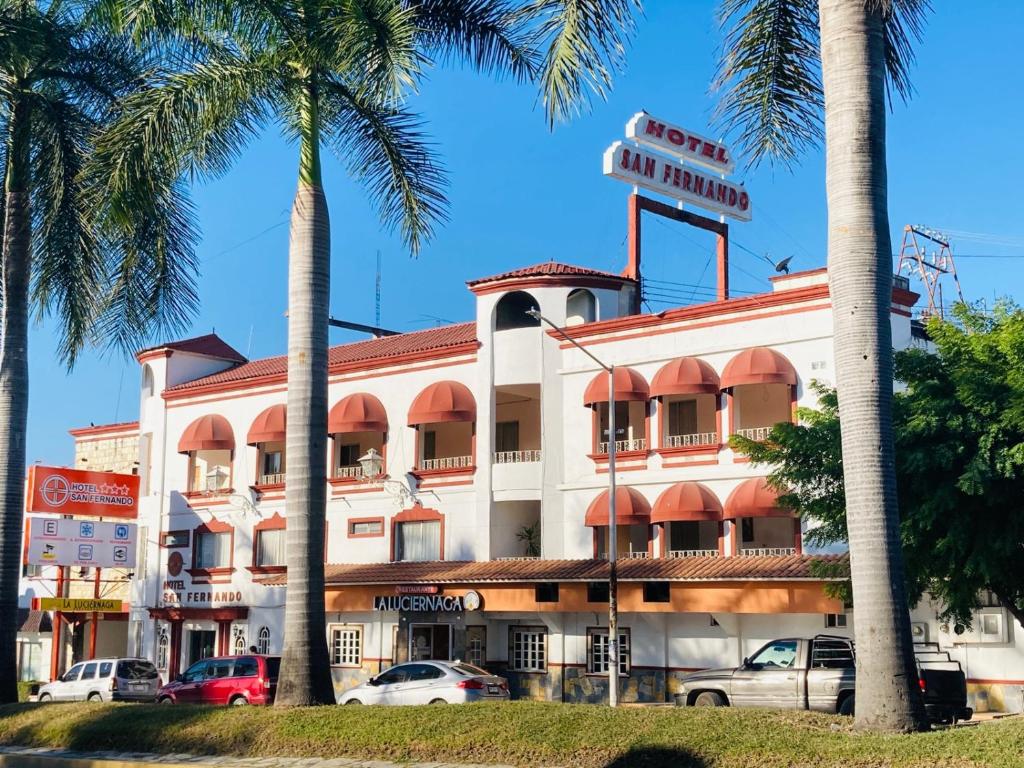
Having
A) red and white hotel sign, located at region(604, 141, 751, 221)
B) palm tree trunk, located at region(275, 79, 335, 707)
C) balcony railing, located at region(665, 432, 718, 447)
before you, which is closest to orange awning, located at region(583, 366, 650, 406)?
balcony railing, located at region(665, 432, 718, 447)

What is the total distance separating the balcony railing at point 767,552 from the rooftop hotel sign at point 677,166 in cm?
1376

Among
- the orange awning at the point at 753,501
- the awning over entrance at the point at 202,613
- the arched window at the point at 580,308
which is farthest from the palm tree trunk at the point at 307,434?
the awning over entrance at the point at 202,613

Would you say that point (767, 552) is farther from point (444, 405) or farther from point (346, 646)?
point (346, 646)

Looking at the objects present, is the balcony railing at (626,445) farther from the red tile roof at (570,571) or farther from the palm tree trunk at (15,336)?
the palm tree trunk at (15,336)

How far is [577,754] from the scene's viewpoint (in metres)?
16.0

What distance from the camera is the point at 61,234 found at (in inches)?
1078

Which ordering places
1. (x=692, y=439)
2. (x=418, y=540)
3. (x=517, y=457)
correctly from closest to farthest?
(x=692, y=439) → (x=517, y=457) → (x=418, y=540)

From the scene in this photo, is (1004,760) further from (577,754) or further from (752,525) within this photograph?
(752,525)

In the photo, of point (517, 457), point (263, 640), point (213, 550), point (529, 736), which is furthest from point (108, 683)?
point (529, 736)

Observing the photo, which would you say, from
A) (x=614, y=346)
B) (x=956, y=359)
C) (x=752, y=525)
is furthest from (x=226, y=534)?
(x=956, y=359)

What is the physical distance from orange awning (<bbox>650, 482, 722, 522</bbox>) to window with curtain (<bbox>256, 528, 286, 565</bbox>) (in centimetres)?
1531

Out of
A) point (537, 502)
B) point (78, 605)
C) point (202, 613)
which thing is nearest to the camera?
point (537, 502)

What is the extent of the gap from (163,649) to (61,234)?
85.2 ft

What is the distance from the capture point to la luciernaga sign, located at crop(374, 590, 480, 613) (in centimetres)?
3916
